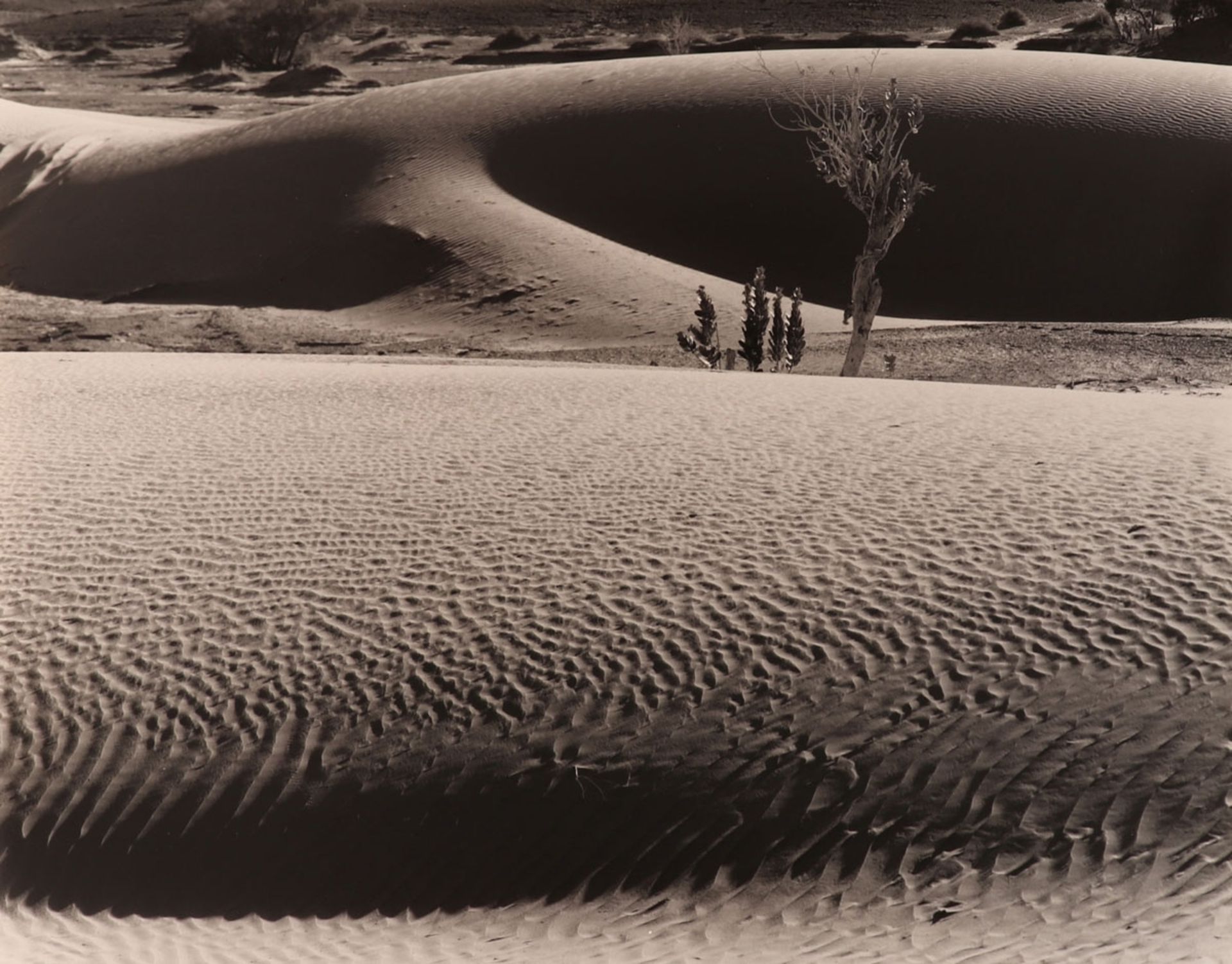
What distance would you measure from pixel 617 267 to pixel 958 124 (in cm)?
592

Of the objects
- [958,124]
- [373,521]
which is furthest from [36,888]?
[958,124]

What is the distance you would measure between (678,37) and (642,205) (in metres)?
17.6

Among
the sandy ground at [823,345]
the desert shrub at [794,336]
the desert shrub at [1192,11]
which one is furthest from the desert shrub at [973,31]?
the desert shrub at [794,336]

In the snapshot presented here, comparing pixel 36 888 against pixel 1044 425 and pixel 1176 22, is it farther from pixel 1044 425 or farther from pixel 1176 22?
pixel 1176 22

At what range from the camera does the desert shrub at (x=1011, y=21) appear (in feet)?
152

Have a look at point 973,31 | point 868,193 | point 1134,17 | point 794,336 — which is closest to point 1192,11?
point 1134,17

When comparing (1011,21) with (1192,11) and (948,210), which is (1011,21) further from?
(948,210)

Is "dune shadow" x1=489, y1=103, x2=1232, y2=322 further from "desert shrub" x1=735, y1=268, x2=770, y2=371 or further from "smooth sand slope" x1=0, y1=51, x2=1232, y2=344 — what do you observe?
"desert shrub" x1=735, y1=268, x2=770, y2=371

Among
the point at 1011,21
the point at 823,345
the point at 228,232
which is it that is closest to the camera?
the point at 823,345

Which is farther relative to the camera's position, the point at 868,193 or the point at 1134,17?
the point at 1134,17

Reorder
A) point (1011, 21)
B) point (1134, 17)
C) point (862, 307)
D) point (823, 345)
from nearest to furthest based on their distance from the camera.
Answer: point (862, 307)
point (823, 345)
point (1134, 17)
point (1011, 21)

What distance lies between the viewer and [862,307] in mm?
13234

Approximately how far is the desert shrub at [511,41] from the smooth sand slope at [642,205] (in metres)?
24.3

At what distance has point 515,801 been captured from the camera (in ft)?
15.2
